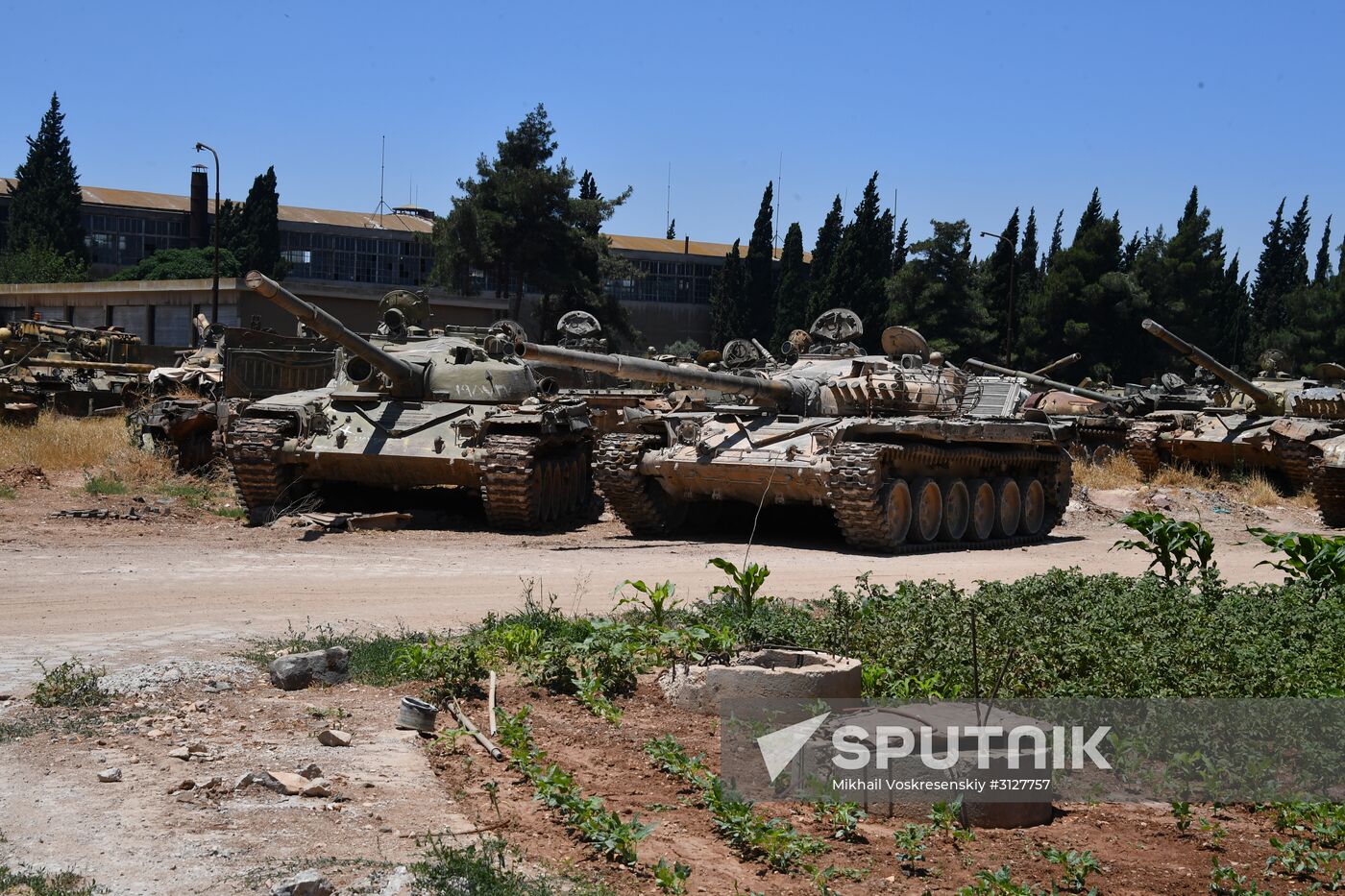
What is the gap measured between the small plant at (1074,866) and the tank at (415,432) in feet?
34.0

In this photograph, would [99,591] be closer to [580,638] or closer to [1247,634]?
[580,638]

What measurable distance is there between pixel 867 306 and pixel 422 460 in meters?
33.4

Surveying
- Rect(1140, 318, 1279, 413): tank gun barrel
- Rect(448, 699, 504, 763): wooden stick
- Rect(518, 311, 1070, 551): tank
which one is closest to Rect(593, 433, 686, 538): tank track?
Rect(518, 311, 1070, 551): tank

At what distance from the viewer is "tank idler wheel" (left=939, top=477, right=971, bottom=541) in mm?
16781

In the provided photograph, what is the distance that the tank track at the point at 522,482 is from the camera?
15688mm

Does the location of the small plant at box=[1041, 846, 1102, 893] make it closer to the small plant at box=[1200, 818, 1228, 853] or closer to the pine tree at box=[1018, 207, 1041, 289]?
the small plant at box=[1200, 818, 1228, 853]

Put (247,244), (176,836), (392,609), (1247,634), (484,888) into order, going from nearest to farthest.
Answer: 1. (484,888)
2. (176,836)
3. (1247,634)
4. (392,609)
5. (247,244)

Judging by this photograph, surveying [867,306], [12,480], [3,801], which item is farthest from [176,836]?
[867,306]

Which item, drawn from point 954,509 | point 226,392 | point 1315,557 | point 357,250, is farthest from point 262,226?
point 1315,557

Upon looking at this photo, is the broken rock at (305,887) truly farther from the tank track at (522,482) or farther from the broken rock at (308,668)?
the tank track at (522,482)

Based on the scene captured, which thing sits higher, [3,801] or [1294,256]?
[1294,256]

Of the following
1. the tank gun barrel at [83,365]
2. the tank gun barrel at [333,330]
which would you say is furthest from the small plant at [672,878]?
the tank gun barrel at [83,365]

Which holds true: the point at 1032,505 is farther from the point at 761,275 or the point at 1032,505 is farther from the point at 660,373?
the point at 761,275

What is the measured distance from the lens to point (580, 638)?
8.65m
